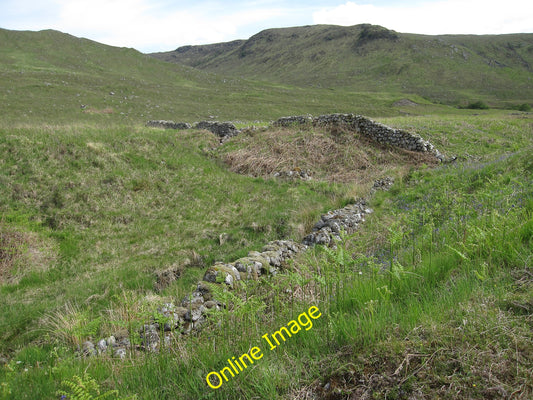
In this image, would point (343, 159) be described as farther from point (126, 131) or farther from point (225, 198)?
point (126, 131)

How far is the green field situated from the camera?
250 cm

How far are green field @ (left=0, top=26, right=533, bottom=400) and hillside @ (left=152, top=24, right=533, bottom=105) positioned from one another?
72432 millimetres

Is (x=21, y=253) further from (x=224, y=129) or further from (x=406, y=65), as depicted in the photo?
(x=406, y=65)

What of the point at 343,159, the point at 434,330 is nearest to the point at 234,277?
the point at 434,330

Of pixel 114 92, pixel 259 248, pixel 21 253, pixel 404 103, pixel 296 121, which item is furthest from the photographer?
pixel 404 103

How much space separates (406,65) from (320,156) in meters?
115

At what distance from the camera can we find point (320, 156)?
1750cm

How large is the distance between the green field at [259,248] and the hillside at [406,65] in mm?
72432

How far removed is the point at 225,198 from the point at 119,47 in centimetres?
8850

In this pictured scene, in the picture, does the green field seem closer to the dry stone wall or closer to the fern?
the fern

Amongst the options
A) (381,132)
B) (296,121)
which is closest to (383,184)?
(381,132)

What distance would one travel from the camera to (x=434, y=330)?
8.38 ft

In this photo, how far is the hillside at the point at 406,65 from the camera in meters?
92.9

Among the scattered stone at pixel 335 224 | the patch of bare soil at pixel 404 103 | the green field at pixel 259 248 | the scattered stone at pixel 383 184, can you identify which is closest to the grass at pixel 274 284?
the green field at pixel 259 248
